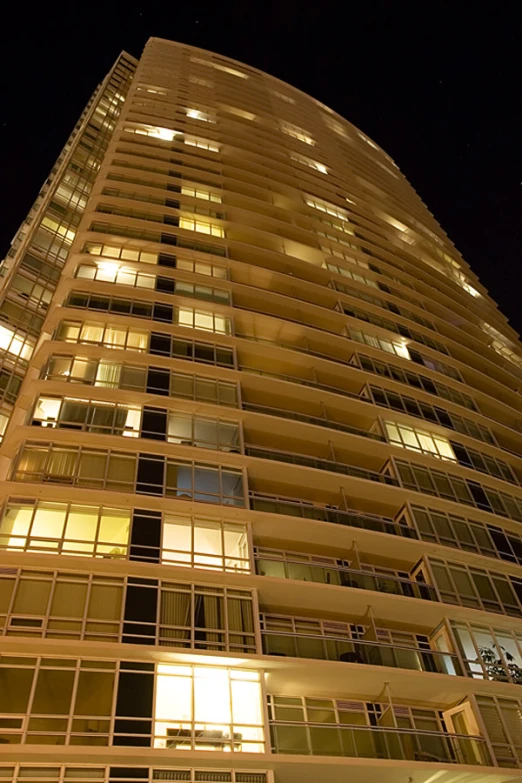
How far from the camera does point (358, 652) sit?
21438 mm

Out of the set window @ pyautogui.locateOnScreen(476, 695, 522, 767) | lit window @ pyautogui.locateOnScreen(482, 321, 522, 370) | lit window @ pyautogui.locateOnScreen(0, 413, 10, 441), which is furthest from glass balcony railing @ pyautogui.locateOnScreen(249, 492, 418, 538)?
lit window @ pyautogui.locateOnScreen(482, 321, 522, 370)

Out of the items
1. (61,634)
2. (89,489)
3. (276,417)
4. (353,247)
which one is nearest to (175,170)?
(353,247)

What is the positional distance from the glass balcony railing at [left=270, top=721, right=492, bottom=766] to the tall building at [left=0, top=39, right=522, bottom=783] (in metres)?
0.09

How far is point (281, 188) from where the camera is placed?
45.0 meters

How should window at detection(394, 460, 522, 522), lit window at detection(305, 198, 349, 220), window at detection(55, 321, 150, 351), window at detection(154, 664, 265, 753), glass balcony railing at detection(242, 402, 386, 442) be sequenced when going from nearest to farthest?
window at detection(154, 664, 265, 753)
window at detection(55, 321, 150, 351)
glass balcony railing at detection(242, 402, 386, 442)
window at detection(394, 460, 522, 522)
lit window at detection(305, 198, 349, 220)

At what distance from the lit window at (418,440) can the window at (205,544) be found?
10.3 meters

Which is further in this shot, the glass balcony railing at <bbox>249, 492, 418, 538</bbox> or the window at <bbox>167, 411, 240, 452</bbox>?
the window at <bbox>167, 411, 240, 452</bbox>

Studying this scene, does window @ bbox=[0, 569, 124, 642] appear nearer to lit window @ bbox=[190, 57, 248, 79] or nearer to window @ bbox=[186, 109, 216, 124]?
window @ bbox=[186, 109, 216, 124]

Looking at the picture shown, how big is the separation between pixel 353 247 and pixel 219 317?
52.5 feet

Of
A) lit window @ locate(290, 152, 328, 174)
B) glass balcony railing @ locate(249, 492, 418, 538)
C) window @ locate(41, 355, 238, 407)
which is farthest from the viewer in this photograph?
lit window @ locate(290, 152, 328, 174)

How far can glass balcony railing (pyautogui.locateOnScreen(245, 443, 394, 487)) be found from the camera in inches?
1018

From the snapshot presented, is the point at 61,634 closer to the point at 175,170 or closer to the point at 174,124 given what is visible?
the point at 175,170

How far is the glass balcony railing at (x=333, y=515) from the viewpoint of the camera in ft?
79.2

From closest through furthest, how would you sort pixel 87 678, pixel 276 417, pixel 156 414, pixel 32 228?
1. pixel 87 678
2. pixel 156 414
3. pixel 276 417
4. pixel 32 228
